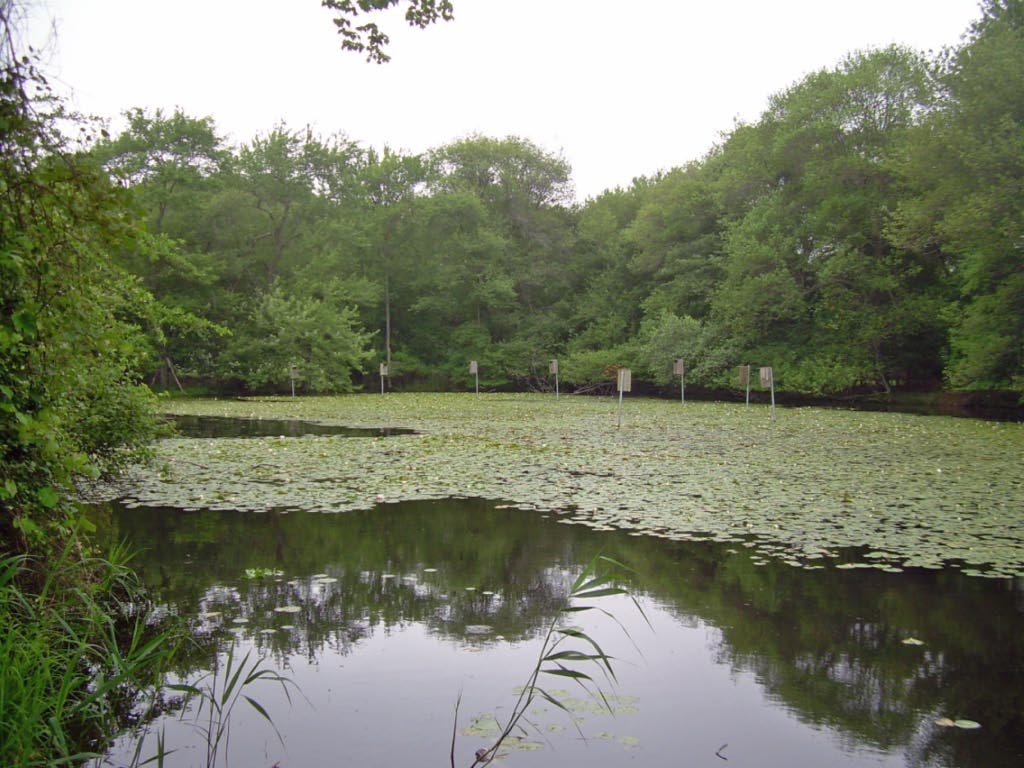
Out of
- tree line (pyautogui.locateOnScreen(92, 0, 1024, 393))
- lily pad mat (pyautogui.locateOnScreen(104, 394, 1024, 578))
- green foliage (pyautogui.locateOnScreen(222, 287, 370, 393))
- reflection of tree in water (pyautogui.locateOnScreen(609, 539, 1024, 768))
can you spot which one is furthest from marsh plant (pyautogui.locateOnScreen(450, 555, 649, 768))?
green foliage (pyautogui.locateOnScreen(222, 287, 370, 393))

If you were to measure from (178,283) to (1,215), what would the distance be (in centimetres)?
3270

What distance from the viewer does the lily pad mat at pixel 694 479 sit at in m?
6.86

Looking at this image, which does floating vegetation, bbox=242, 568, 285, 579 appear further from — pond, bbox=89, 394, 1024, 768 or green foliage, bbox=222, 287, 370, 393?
green foliage, bbox=222, 287, 370, 393

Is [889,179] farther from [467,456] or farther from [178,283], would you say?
[178,283]

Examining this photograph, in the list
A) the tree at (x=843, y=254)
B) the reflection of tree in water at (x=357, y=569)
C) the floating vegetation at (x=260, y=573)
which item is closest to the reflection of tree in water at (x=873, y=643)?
the reflection of tree in water at (x=357, y=569)

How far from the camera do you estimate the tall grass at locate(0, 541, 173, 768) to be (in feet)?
8.60

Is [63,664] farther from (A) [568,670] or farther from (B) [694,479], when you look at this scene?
(B) [694,479]

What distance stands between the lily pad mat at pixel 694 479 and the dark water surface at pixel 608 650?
2.82 ft

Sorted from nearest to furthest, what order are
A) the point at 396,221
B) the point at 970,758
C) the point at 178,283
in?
the point at 970,758
the point at 178,283
the point at 396,221

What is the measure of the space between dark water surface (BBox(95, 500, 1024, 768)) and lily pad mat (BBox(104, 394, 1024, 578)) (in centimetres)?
86

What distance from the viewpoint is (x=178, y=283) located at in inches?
1315

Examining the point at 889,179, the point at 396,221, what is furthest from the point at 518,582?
the point at 396,221

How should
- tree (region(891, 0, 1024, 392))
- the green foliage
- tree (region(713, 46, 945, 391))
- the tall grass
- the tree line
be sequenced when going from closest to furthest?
the tall grass → tree (region(891, 0, 1024, 392)) → the tree line → tree (region(713, 46, 945, 391)) → the green foliage

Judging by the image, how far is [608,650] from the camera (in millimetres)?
4344
